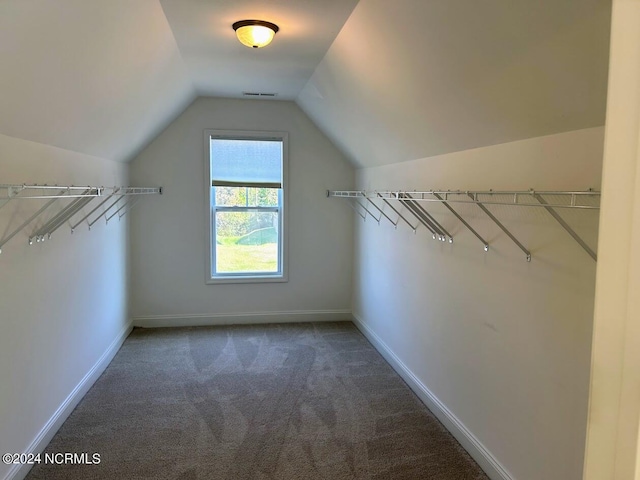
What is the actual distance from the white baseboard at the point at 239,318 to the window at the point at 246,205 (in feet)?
1.23

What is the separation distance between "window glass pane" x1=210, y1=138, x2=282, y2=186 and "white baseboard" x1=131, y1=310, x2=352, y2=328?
1.39m

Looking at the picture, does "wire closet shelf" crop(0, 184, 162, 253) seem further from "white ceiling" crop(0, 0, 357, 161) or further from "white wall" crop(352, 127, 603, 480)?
"white wall" crop(352, 127, 603, 480)

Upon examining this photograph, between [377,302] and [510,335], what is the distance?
2081 millimetres

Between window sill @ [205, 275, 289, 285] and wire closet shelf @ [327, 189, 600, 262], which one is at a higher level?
wire closet shelf @ [327, 189, 600, 262]

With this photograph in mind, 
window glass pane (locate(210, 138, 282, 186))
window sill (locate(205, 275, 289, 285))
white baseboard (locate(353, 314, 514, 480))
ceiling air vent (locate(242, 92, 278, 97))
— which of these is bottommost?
white baseboard (locate(353, 314, 514, 480))

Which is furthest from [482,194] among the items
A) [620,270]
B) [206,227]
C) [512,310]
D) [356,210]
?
[206,227]

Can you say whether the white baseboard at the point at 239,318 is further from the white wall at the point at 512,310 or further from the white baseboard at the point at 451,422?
the white wall at the point at 512,310

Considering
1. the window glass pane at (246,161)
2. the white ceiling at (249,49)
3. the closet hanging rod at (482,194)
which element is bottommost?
→ the closet hanging rod at (482,194)

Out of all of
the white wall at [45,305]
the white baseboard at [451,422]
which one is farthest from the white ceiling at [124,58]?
the white baseboard at [451,422]

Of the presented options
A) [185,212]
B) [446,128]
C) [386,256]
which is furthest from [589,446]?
[185,212]

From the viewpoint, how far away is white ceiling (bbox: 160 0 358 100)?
234 centimetres

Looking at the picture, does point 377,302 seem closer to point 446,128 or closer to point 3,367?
point 446,128

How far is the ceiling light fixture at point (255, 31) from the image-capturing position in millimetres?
2531

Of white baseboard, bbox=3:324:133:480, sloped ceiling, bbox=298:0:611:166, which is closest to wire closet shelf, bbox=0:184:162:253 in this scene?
white baseboard, bbox=3:324:133:480
